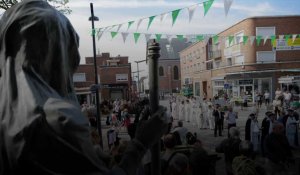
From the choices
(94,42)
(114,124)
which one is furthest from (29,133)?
(114,124)

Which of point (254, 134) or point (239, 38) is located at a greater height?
point (239, 38)

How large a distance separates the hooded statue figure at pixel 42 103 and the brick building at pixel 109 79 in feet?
152

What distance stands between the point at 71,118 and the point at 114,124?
66.9 feet

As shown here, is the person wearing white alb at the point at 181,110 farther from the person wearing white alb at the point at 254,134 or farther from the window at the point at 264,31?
the window at the point at 264,31

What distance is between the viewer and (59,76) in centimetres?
120

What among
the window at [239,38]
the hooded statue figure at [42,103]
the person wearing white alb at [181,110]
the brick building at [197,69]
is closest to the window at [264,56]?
the window at [239,38]

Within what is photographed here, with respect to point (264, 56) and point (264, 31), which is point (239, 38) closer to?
point (264, 56)

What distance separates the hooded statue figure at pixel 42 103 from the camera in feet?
3.29

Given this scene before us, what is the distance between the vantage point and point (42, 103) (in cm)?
106

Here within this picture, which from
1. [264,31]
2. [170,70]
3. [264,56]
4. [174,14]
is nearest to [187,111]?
[174,14]

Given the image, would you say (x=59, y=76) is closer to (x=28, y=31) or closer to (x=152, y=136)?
(x=28, y=31)

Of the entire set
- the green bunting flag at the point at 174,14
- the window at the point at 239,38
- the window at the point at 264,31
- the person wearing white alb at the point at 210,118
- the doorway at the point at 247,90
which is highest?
the window at the point at 264,31

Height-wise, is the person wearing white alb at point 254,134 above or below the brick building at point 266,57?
below

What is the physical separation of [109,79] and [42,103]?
5750 cm
